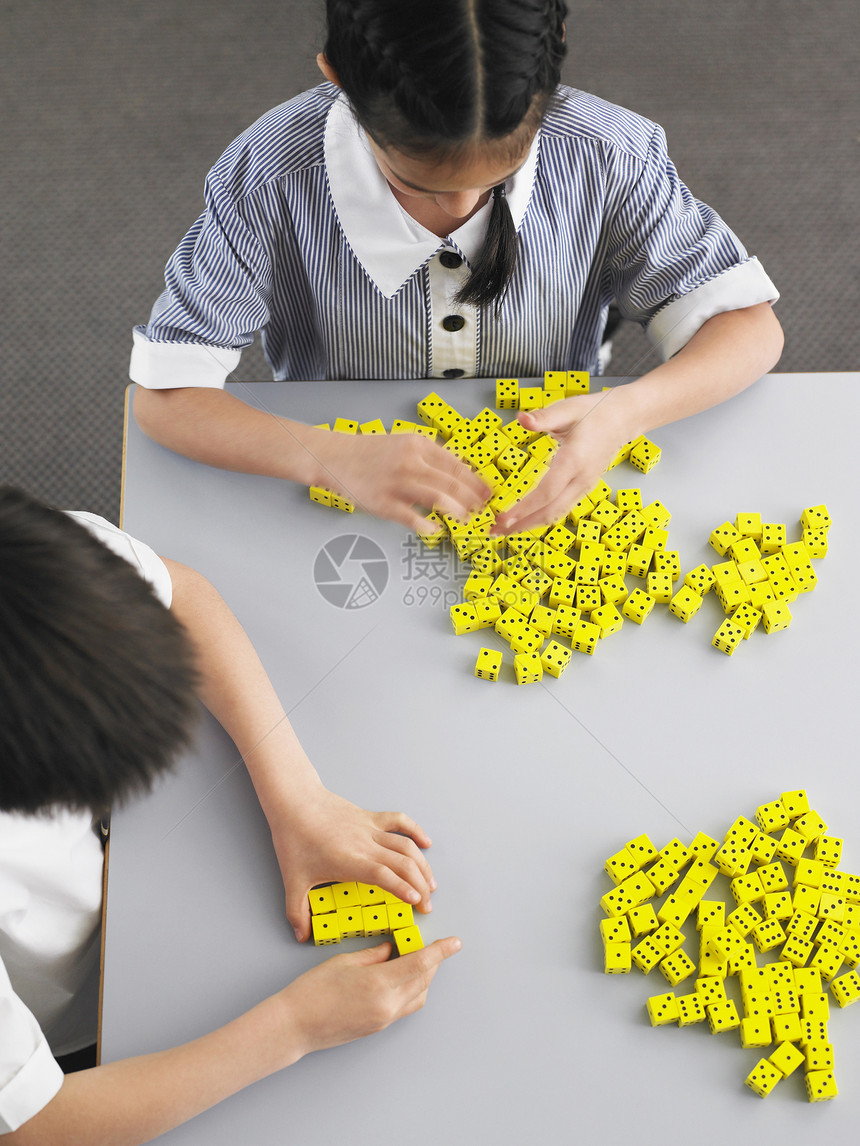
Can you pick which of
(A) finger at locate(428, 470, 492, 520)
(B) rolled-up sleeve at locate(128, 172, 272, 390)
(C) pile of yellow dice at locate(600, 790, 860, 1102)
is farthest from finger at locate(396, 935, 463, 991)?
(B) rolled-up sleeve at locate(128, 172, 272, 390)

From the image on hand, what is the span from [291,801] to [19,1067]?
297 millimetres

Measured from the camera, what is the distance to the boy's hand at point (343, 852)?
841 mm

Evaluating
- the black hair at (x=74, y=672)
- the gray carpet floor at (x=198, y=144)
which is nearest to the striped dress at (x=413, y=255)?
the black hair at (x=74, y=672)

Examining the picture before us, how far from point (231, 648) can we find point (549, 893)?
40 cm

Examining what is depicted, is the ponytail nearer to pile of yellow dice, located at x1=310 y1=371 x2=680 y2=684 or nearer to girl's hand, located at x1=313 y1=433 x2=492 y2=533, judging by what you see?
pile of yellow dice, located at x1=310 y1=371 x2=680 y2=684

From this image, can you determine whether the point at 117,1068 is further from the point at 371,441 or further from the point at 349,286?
the point at 349,286

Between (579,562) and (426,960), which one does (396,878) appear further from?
(579,562)

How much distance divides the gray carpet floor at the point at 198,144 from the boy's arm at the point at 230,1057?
1396 mm

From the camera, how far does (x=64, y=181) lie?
2221mm

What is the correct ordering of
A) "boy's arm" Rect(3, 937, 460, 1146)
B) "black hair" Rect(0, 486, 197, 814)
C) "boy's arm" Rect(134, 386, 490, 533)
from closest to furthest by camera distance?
"black hair" Rect(0, 486, 197, 814) → "boy's arm" Rect(3, 937, 460, 1146) → "boy's arm" Rect(134, 386, 490, 533)

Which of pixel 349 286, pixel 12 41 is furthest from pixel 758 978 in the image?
pixel 12 41

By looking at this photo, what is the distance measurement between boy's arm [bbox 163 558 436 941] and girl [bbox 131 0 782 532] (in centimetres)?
21

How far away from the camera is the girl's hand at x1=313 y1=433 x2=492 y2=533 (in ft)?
3.10

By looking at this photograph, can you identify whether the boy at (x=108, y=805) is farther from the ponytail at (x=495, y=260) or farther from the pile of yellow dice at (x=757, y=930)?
the ponytail at (x=495, y=260)
